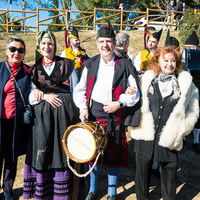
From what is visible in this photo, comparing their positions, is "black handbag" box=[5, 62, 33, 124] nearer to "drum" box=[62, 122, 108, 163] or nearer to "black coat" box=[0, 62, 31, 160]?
"black coat" box=[0, 62, 31, 160]

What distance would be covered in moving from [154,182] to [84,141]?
163 centimetres

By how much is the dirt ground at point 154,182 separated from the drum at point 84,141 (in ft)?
2.98

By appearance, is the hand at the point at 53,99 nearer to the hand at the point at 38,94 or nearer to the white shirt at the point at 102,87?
the hand at the point at 38,94

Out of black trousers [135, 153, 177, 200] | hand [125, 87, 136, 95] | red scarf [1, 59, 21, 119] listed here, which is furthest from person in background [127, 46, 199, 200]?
red scarf [1, 59, 21, 119]

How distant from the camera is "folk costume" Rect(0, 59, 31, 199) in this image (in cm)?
246

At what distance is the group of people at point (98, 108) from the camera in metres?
2.32

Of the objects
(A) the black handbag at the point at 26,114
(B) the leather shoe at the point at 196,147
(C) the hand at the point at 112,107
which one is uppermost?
(C) the hand at the point at 112,107

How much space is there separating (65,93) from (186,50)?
237cm

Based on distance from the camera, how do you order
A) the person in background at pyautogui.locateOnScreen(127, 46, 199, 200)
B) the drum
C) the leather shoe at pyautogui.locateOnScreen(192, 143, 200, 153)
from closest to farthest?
the drum < the person in background at pyautogui.locateOnScreen(127, 46, 199, 200) < the leather shoe at pyautogui.locateOnScreen(192, 143, 200, 153)

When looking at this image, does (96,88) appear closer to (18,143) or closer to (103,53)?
(103,53)

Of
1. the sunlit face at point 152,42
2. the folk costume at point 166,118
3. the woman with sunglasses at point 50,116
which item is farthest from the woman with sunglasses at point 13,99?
the sunlit face at point 152,42

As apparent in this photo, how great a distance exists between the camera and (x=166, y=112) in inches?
91.0

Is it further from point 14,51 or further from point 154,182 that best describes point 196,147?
point 14,51

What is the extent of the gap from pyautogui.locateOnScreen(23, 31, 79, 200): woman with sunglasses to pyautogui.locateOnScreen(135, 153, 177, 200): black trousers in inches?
→ 32.5
